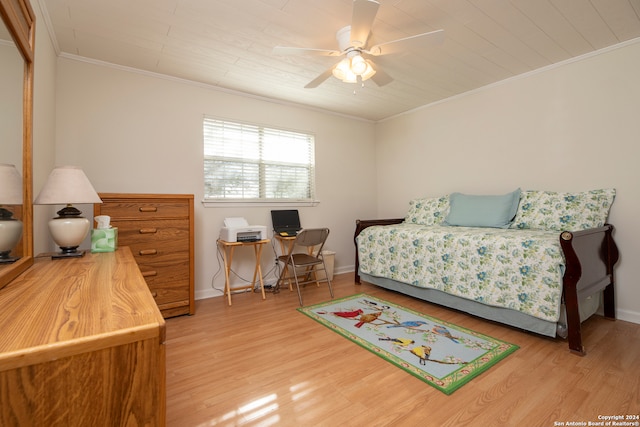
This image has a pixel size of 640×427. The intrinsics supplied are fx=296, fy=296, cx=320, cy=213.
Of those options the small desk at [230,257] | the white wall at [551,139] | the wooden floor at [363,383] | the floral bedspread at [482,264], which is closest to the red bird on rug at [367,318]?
the wooden floor at [363,383]

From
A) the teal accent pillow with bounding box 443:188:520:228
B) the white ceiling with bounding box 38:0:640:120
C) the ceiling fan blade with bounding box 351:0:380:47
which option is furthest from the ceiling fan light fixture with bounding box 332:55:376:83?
the teal accent pillow with bounding box 443:188:520:228

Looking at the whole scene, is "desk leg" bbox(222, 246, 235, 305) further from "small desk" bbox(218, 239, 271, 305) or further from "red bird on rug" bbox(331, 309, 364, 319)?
"red bird on rug" bbox(331, 309, 364, 319)

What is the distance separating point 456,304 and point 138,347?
8.39 feet

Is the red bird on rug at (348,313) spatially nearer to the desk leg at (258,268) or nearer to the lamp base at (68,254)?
the desk leg at (258,268)

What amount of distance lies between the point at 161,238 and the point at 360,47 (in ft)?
7.03

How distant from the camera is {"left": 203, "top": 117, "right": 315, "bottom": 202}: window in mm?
3213

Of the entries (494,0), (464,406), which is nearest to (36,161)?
(464,406)

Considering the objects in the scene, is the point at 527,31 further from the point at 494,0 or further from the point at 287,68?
the point at 287,68

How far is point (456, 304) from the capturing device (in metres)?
2.55

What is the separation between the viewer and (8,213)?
105cm

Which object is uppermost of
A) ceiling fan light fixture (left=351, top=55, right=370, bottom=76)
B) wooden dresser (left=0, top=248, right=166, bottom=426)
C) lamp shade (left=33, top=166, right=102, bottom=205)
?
ceiling fan light fixture (left=351, top=55, right=370, bottom=76)

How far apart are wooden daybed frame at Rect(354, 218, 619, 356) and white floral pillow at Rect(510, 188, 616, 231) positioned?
0.13 m

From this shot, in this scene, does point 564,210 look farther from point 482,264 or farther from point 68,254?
point 68,254

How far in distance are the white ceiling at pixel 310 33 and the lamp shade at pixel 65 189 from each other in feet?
3.71
